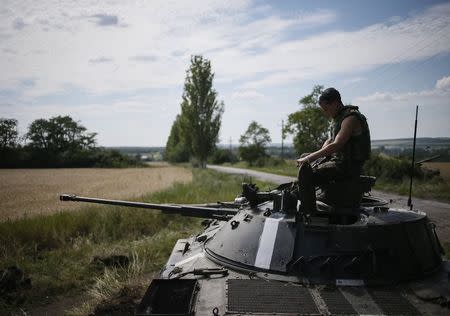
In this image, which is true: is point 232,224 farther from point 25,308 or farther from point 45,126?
point 45,126

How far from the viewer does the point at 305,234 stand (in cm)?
436

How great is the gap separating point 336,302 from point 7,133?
45423 millimetres

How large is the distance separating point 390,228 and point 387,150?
2659cm

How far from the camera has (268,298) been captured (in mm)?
3672

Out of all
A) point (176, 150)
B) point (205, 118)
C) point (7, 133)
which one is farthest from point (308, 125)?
point (176, 150)

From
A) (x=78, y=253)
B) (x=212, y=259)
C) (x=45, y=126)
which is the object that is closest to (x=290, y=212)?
(x=212, y=259)

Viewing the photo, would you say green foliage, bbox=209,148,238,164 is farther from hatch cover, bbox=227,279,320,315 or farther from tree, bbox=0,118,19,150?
hatch cover, bbox=227,279,320,315

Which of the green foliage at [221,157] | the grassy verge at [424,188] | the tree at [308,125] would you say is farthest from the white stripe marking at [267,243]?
the green foliage at [221,157]

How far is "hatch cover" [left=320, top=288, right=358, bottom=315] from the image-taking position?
3.50 meters

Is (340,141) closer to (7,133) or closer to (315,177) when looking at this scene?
(315,177)

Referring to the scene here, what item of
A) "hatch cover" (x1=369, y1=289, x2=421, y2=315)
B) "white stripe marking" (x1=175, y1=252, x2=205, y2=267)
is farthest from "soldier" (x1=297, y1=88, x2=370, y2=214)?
"white stripe marking" (x1=175, y1=252, x2=205, y2=267)

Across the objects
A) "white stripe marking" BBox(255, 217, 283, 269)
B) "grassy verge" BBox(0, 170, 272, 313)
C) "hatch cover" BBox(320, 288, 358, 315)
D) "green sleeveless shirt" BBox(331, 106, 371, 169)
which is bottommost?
"grassy verge" BBox(0, 170, 272, 313)

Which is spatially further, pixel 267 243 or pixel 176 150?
pixel 176 150

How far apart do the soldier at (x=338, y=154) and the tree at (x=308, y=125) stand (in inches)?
1327
